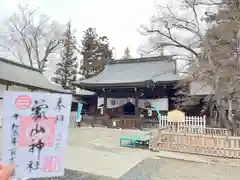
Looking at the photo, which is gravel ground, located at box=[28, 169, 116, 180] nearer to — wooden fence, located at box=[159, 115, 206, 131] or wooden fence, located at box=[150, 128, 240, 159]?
wooden fence, located at box=[150, 128, 240, 159]

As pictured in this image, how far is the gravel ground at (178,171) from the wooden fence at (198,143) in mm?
1221

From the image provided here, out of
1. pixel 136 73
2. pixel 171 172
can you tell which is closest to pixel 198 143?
pixel 171 172

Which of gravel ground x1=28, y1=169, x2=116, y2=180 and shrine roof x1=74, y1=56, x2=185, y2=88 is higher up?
shrine roof x1=74, y1=56, x2=185, y2=88

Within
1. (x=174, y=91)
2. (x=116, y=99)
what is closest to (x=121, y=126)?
(x=116, y=99)

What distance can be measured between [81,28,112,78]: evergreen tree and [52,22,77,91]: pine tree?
179cm

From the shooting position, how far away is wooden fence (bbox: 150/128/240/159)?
8.16m

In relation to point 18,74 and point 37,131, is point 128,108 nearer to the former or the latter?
point 18,74

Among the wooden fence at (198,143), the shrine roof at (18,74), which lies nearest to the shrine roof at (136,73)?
the shrine roof at (18,74)

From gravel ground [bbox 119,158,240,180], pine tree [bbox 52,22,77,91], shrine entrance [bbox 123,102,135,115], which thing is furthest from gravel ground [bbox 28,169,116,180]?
pine tree [bbox 52,22,77,91]

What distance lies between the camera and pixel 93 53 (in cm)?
3775

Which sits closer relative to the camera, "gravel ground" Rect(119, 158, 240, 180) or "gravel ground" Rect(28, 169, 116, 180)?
"gravel ground" Rect(28, 169, 116, 180)

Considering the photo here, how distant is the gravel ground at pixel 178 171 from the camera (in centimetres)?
588

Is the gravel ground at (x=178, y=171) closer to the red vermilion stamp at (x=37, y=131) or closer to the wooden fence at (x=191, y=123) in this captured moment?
the red vermilion stamp at (x=37, y=131)

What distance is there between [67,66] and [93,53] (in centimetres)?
508
